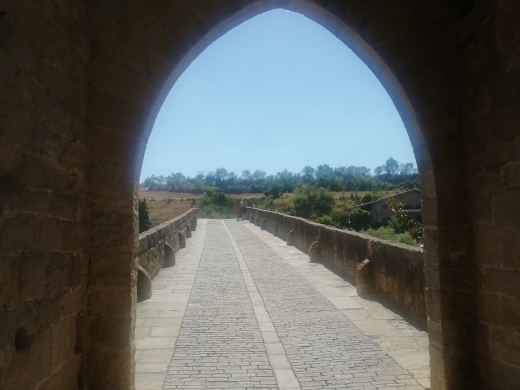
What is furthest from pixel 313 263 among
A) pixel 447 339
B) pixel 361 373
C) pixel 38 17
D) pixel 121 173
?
pixel 38 17

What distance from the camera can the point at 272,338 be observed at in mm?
5113

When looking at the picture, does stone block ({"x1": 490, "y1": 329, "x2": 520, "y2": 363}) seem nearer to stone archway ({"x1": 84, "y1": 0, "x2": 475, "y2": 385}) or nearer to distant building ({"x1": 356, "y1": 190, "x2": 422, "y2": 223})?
stone archway ({"x1": 84, "y1": 0, "x2": 475, "y2": 385})

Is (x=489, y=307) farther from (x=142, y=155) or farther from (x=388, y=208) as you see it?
(x=388, y=208)

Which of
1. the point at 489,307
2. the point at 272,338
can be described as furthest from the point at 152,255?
the point at 489,307

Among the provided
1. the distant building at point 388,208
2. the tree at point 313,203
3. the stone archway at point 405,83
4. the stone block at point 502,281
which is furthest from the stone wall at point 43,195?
the tree at point 313,203

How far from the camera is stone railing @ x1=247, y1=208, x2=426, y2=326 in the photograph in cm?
557

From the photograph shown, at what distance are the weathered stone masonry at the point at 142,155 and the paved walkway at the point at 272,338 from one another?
952mm

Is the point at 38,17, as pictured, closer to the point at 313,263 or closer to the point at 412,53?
the point at 412,53

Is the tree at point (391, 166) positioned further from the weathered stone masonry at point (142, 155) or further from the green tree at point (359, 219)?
the weathered stone masonry at point (142, 155)

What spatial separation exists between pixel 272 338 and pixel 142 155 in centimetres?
293

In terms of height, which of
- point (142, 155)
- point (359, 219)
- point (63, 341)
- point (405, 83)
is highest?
point (405, 83)

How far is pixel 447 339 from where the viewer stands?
10.4 feet

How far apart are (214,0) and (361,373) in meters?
3.29

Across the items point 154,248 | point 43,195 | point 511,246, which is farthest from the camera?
point 154,248
